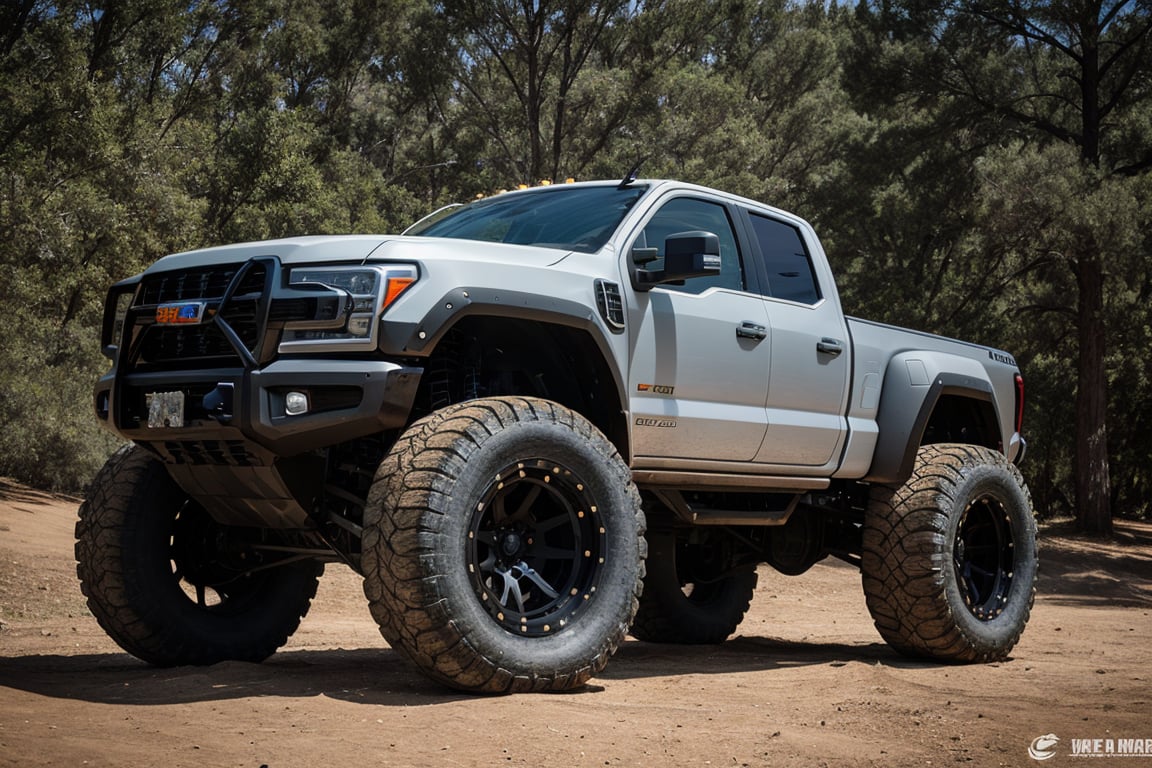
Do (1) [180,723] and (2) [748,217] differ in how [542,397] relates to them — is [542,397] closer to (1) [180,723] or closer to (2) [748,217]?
(2) [748,217]

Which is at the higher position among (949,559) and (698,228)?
(698,228)

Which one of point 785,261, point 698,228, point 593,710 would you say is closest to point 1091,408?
point 785,261

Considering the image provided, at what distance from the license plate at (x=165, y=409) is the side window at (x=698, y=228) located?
2362mm

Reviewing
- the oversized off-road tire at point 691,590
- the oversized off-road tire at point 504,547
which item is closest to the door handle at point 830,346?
the oversized off-road tire at point 691,590

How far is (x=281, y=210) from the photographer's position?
23219mm

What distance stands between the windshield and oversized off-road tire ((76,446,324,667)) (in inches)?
78.1

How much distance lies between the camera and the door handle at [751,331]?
6.44 metres

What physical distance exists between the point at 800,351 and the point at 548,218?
1.56m

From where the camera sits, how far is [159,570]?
6109 millimetres

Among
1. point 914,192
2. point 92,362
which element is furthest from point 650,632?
point 914,192

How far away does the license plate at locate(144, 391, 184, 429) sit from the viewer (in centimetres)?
520

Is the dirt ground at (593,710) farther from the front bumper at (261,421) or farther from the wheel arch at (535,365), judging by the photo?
the wheel arch at (535,365)

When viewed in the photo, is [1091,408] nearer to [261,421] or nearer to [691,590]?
[691,590]

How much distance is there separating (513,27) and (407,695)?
2303 cm
